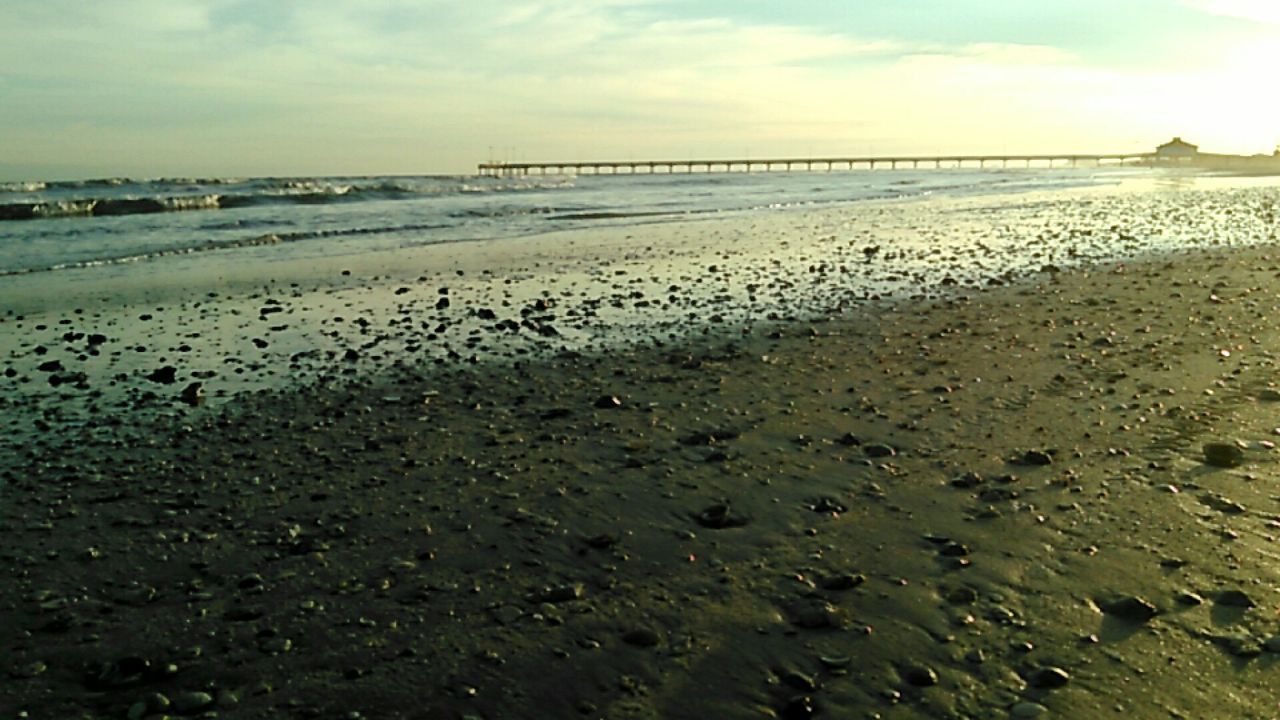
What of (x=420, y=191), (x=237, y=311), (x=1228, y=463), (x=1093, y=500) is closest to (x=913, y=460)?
(x=1093, y=500)

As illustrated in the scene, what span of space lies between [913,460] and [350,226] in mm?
25555

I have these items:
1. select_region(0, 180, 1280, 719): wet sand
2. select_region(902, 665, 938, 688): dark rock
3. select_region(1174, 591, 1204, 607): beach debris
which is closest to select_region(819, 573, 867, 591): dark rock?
select_region(0, 180, 1280, 719): wet sand

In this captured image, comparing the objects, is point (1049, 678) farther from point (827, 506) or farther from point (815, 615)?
point (827, 506)

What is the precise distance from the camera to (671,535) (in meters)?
5.23

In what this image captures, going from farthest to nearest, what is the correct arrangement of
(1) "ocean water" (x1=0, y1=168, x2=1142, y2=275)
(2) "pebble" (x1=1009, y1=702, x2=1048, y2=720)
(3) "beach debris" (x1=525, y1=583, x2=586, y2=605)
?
(1) "ocean water" (x1=0, y1=168, x2=1142, y2=275) → (3) "beach debris" (x1=525, y1=583, x2=586, y2=605) → (2) "pebble" (x1=1009, y1=702, x2=1048, y2=720)

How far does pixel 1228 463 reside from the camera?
6.17 metres

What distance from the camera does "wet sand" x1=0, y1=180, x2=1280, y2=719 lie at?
375cm

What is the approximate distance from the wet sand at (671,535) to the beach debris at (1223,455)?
2 centimetres

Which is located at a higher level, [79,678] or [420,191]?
[420,191]

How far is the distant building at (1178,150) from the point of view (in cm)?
15600

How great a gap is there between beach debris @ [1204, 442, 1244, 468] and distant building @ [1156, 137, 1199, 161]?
175 metres

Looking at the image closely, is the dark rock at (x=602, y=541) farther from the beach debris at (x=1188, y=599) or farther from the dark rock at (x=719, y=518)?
the beach debris at (x=1188, y=599)

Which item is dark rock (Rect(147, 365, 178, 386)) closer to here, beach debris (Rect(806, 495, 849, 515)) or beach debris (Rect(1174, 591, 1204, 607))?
beach debris (Rect(806, 495, 849, 515))

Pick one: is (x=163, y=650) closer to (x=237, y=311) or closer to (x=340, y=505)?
(x=340, y=505)
